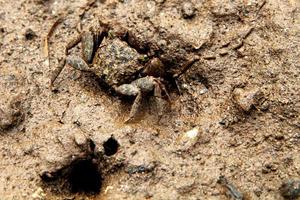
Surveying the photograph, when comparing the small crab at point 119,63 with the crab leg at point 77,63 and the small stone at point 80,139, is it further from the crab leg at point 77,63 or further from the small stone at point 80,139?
the small stone at point 80,139

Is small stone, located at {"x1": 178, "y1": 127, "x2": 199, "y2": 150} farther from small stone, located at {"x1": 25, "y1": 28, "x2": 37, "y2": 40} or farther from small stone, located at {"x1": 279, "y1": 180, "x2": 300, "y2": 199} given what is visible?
small stone, located at {"x1": 25, "y1": 28, "x2": 37, "y2": 40}

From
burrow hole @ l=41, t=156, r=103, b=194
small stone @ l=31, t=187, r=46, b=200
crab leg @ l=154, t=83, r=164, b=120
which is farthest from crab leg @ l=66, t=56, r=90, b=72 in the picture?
small stone @ l=31, t=187, r=46, b=200

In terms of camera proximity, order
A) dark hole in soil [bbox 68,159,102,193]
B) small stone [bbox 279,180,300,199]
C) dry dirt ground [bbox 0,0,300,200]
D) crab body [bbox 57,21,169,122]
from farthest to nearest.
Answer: crab body [bbox 57,21,169,122] → dark hole in soil [bbox 68,159,102,193] → dry dirt ground [bbox 0,0,300,200] → small stone [bbox 279,180,300,199]

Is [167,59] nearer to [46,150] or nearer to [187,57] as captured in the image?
[187,57]

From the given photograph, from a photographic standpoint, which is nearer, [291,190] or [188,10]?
[291,190]

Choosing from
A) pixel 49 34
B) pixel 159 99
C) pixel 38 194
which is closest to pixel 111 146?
pixel 159 99

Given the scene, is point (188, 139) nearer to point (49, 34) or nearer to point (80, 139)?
point (80, 139)

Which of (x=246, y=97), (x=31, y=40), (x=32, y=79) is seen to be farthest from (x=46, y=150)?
(x=246, y=97)
